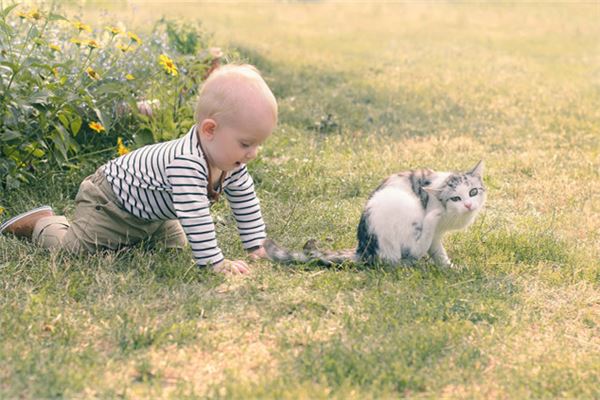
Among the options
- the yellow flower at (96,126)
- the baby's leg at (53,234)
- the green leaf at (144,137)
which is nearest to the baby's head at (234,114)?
the baby's leg at (53,234)

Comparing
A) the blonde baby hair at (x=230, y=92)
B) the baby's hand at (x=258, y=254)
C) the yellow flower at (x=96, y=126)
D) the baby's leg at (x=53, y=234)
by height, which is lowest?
the baby's hand at (x=258, y=254)

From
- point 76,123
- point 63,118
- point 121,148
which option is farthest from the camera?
point 121,148

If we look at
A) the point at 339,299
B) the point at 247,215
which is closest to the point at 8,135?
the point at 247,215

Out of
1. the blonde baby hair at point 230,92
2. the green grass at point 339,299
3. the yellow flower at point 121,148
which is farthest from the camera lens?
the yellow flower at point 121,148

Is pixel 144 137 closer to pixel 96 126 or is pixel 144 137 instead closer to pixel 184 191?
pixel 96 126

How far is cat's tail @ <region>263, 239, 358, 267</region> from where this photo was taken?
12.6 feet

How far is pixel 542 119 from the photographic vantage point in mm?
7535

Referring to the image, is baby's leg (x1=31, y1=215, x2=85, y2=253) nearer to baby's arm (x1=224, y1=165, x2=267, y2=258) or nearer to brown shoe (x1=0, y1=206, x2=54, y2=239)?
brown shoe (x1=0, y1=206, x2=54, y2=239)

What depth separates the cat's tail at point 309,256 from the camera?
12.6 ft

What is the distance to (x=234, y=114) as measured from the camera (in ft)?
11.8

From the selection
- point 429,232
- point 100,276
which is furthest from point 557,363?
point 100,276

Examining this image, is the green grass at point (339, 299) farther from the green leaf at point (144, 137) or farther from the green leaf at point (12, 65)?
the green leaf at point (12, 65)

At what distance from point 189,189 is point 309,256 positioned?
0.64m

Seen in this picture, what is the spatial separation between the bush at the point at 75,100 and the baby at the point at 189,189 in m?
0.51
